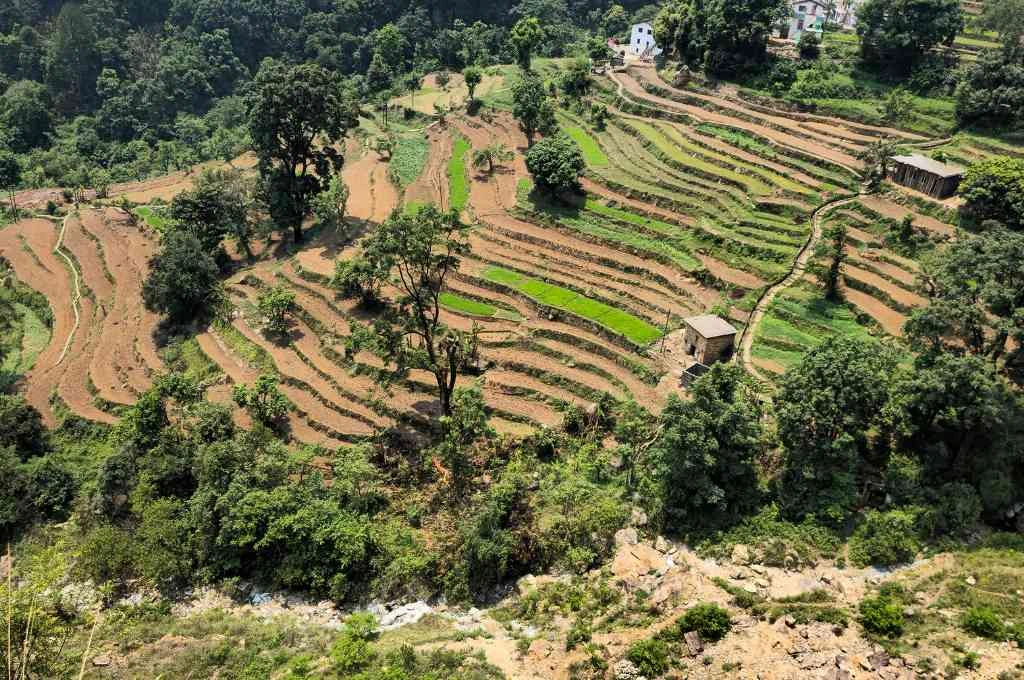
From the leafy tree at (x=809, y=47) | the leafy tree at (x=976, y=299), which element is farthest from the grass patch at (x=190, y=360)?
the leafy tree at (x=809, y=47)

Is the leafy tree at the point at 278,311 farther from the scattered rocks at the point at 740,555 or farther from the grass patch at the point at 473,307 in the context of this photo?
the scattered rocks at the point at 740,555

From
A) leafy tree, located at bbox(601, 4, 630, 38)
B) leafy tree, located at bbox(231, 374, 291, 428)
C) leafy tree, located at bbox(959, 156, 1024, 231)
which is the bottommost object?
leafy tree, located at bbox(231, 374, 291, 428)

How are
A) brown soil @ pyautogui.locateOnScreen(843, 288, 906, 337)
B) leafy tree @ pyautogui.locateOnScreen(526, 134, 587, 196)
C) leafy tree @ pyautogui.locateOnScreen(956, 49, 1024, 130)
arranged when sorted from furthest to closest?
leafy tree @ pyautogui.locateOnScreen(526, 134, 587, 196) → leafy tree @ pyautogui.locateOnScreen(956, 49, 1024, 130) → brown soil @ pyautogui.locateOnScreen(843, 288, 906, 337)

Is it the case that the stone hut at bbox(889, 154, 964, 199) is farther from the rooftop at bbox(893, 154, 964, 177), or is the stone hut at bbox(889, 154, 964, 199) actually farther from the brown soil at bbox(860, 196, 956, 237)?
the brown soil at bbox(860, 196, 956, 237)

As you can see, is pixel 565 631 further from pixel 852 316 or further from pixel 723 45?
pixel 723 45

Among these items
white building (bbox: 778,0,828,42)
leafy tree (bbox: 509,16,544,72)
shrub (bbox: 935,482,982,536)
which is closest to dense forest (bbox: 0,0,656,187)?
leafy tree (bbox: 509,16,544,72)

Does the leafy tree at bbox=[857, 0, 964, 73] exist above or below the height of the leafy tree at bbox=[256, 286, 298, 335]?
above
